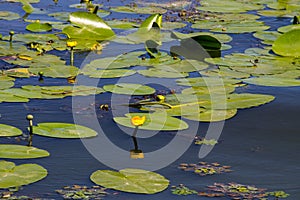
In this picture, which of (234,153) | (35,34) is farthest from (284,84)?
(35,34)

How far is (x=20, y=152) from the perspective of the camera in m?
2.72

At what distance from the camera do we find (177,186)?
101 inches

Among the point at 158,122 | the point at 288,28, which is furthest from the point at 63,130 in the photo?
the point at 288,28

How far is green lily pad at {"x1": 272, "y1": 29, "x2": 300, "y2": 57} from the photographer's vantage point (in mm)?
4270

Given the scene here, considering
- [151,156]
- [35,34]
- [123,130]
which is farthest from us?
[35,34]

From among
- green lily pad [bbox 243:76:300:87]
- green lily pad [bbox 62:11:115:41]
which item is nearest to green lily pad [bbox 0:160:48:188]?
green lily pad [bbox 243:76:300:87]

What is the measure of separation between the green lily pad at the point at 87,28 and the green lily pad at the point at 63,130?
1.67 meters

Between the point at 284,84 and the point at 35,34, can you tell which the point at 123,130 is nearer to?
the point at 284,84

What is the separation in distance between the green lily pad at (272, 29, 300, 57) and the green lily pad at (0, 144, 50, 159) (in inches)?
83.0

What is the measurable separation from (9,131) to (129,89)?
819mm

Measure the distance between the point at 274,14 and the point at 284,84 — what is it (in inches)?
78.1

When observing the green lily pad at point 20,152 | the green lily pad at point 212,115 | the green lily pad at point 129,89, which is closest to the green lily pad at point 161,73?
the green lily pad at point 129,89

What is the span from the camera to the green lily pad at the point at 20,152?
8.80 feet

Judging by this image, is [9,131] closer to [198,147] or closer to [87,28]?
[198,147]
